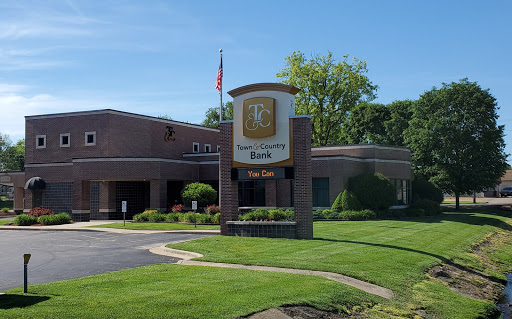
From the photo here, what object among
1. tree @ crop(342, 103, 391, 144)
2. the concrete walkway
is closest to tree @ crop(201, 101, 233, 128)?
tree @ crop(342, 103, 391, 144)

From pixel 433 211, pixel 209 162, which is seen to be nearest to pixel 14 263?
pixel 209 162

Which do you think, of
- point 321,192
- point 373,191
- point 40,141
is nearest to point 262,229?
point 321,192

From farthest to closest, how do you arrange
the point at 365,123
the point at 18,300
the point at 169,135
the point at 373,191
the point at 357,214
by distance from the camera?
the point at 365,123 < the point at 169,135 < the point at 373,191 < the point at 357,214 < the point at 18,300

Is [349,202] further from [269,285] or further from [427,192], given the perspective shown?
[269,285]

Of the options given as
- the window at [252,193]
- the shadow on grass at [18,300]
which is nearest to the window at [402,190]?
the window at [252,193]

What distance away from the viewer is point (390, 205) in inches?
1661

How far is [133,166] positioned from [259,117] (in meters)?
19.3

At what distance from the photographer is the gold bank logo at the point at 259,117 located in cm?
2475

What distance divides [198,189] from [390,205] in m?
15.4

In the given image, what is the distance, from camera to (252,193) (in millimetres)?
43750

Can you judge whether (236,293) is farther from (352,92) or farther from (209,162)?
(352,92)

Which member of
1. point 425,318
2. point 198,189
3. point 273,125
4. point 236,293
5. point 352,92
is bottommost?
point 425,318

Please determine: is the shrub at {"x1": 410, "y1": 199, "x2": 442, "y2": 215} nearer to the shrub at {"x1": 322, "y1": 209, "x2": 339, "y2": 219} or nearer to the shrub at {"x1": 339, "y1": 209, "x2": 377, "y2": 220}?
the shrub at {"x1": 339, "y1": 209, "x2": 377, "y2": 220}

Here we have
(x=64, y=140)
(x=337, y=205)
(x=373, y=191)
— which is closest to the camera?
(x=337, y=205)
